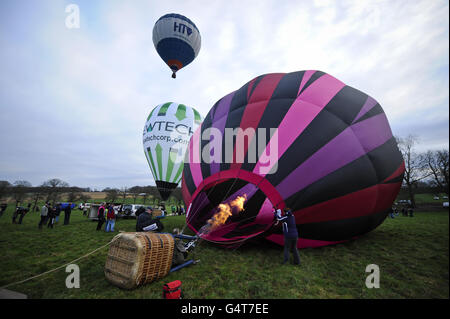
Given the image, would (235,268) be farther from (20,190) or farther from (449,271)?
(20,190)

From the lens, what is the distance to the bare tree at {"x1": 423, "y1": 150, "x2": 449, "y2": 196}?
23.7 meters

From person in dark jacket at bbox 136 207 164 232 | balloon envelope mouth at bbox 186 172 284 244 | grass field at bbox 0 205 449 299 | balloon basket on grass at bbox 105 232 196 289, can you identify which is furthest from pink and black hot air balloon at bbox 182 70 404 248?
balloon basket on grass at bbox 105 232 196 289

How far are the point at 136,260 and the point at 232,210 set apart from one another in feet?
7.74

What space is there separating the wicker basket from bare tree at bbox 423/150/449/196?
32.8 metres

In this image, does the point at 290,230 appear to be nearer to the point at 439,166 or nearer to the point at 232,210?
the point at 232,210

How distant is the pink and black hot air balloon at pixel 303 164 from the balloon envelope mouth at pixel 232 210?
0.02 m

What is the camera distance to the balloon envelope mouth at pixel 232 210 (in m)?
4.47

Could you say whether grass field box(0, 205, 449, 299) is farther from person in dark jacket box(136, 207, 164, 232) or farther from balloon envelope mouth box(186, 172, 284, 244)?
person in dark jacket box(136, 207, 164, 232)

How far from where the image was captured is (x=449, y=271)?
3809mm

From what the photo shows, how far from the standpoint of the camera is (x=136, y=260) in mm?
3092

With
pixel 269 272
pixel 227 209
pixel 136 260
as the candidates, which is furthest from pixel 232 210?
pixel 136 260

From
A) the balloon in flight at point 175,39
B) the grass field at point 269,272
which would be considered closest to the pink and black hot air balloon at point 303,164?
the grass field at point 269,272
